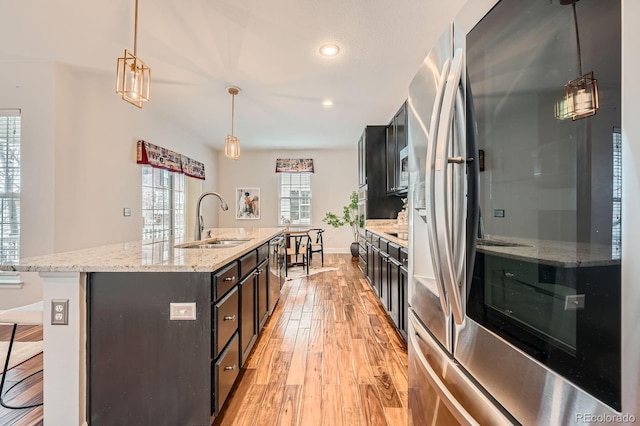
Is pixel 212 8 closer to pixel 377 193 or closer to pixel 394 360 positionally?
pixel 394 360

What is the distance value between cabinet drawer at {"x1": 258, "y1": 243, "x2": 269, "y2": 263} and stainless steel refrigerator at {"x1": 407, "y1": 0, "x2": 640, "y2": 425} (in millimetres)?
1664

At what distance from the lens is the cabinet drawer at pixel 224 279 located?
1414 millimetres

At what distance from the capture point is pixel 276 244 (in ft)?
10.6

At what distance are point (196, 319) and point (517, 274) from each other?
4.14 feet

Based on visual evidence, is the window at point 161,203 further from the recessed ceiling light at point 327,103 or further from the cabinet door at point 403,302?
the cabinet door at point 403,302

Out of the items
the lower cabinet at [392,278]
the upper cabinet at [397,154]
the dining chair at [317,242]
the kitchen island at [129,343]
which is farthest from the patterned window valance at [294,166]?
the kitchen island at [129,343]

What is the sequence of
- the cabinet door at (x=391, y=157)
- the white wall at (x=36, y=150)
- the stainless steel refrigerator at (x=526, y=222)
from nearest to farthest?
the stainless steel refrigerator at (x=526, y=222) → the white wall at (x=36, y=150) → the cabinet door at (x=391, y=157)

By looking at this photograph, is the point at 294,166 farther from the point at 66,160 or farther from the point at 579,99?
the point at 579,99

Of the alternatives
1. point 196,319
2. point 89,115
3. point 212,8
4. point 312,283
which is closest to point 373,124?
point 312,283

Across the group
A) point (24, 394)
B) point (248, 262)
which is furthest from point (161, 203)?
point (248, 262)

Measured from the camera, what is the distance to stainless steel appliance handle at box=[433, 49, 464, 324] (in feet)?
2.51

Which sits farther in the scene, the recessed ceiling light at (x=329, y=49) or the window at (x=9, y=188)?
the window at (x=9, y=188)

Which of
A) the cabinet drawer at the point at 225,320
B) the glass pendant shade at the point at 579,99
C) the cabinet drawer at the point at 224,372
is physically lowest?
the cabinet drawer at the point at 224,372

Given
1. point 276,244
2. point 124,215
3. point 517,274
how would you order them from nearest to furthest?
1. point 517,274
2. point 276,244
3. point 124,215
